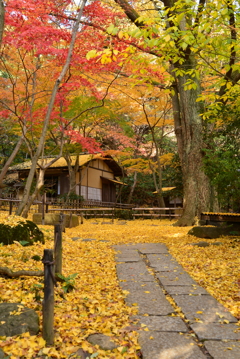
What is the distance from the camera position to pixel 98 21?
995cm

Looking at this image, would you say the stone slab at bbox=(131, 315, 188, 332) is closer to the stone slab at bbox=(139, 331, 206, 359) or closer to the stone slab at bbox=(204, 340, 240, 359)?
the stone slab at bbox=(139, 331, 206, 359)

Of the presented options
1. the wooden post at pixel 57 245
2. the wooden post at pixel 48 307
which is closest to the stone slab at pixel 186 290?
the wooden post at pixel 57 245

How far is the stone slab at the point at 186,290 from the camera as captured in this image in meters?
4.23

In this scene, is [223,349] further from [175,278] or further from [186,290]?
[175,278]

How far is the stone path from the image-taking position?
2.72 m

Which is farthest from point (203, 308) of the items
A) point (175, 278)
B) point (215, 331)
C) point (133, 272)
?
point (133, 272)

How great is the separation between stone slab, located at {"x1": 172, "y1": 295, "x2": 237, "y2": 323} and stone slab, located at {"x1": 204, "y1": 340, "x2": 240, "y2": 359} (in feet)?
1.65

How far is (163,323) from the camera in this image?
327cm

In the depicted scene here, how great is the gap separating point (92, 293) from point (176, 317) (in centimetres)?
131

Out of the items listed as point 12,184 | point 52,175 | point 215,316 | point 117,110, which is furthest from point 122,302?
point 12,184

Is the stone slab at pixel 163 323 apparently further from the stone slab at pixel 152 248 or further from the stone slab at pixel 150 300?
the stone slab at pixel 152 248

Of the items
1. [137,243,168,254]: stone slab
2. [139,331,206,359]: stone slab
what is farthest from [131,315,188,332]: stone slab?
[137,243,168,254]: stone slab

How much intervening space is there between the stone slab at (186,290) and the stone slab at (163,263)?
2.98 feet

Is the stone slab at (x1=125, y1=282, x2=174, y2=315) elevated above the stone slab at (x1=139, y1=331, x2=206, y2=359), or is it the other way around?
the stone slab at (x1=125, y1=282, x2=174, y2=315)
